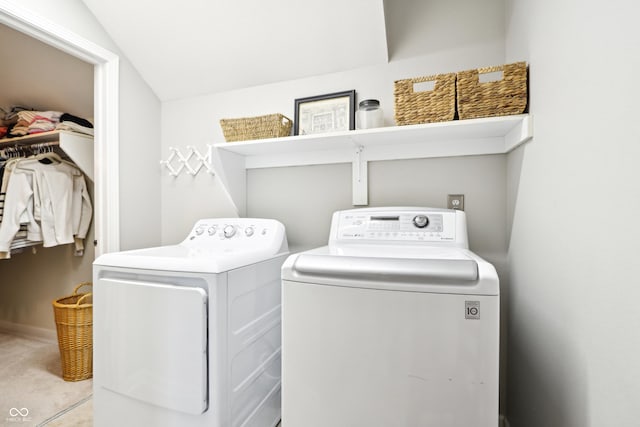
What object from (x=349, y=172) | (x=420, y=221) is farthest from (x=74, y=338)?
(x=420, y=221)

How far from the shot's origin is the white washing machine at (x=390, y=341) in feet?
2.73

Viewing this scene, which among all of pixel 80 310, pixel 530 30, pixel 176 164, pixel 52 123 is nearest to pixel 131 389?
pixel 80 310

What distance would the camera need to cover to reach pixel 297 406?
1.00 m

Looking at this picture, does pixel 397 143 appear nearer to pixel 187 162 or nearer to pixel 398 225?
pixel 398 225

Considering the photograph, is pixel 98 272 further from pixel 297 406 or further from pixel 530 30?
pixel 530 30

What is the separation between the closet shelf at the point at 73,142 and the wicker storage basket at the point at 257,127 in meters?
1.41

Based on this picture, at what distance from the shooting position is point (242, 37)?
186 centimetres

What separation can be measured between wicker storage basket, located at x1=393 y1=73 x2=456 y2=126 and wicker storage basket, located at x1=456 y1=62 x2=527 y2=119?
0.04 meters

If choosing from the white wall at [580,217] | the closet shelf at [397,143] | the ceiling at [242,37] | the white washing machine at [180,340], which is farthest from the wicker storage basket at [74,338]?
the white wall at [580,217]

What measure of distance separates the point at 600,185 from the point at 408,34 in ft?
4.59

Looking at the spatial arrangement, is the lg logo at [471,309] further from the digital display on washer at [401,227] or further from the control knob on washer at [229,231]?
the control knob on washer at [229,231]

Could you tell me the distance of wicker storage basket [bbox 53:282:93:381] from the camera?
1.99 m

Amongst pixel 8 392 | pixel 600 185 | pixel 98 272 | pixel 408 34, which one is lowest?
pixel 8 392

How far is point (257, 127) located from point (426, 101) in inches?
36.4
